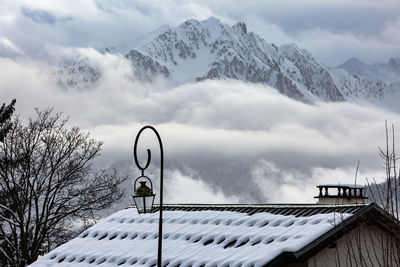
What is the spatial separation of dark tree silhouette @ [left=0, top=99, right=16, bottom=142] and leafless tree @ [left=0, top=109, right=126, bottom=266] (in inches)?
10.7

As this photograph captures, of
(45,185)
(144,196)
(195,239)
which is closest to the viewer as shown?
(144,196)

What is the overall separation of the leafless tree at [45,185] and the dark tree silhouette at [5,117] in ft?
0.89

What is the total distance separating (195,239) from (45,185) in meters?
19.5

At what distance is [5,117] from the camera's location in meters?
38.4

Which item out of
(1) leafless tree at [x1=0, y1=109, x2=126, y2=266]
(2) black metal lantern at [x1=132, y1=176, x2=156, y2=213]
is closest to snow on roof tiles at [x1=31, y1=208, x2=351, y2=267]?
(2) black metal lantern at [x1=132, y1=176, x2=156, y2=213]

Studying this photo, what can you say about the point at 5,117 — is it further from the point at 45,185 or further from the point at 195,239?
the point at 195,239

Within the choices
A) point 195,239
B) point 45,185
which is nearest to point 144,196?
point 195,239

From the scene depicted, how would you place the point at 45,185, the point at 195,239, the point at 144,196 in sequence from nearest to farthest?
the point at 144,196, the point at 195,239, the point at 45,185

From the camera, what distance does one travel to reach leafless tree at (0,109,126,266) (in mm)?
34906

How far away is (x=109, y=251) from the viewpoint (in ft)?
64.7

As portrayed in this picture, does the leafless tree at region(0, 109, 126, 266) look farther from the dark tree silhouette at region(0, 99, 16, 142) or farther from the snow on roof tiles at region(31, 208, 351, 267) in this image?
the snow on roof tiles at region(31, 208, 351, 267)

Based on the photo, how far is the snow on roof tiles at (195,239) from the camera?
15719 millimetres

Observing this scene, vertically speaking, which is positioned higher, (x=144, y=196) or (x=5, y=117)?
(x=5, y=117)

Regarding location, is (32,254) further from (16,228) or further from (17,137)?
(17,137)
